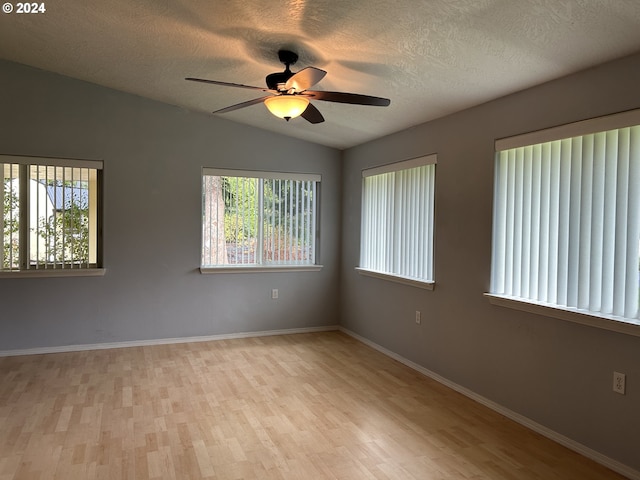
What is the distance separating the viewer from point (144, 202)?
192 inches

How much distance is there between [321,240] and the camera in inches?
225

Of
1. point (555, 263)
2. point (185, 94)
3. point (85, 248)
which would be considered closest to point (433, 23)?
point (555, 263)

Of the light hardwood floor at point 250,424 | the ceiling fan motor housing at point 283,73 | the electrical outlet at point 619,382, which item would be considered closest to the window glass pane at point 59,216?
the light hardwood floor at point 250,424

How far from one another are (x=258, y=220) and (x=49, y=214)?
214 cm

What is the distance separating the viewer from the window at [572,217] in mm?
2520

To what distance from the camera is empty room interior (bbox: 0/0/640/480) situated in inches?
99.7

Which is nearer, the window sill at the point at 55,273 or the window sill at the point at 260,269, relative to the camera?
the window sill at the point at 55,273

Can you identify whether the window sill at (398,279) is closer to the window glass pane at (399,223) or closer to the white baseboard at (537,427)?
the window glass pane at (399,223)

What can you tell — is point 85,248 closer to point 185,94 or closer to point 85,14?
point 185,94

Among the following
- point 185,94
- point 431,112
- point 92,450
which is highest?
point 185,94

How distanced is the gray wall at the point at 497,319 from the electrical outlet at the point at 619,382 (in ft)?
0.08

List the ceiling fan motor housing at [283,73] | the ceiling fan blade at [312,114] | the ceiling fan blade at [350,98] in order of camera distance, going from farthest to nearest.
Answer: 1. the ceiling fan blade at [312,114]
2. the ceiling fan motor housing at [283,73]
3. the ceiling fan blade at [350,98]

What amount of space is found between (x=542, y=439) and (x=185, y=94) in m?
4.14

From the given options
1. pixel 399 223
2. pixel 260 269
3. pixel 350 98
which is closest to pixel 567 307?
pixel 350 98
